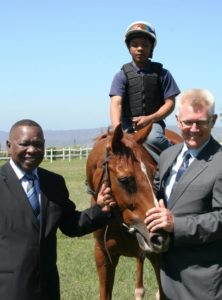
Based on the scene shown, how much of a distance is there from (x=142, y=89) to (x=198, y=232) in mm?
2916

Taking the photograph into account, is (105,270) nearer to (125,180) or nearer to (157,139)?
(157,139)

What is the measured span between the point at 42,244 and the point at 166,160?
108 cm

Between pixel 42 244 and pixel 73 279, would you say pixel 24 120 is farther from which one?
pixel 73 279

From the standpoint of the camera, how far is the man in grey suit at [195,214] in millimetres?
3223

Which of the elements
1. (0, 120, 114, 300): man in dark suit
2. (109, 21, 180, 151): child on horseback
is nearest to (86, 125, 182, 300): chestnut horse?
(0, 120, 114, 300): man in dark suit

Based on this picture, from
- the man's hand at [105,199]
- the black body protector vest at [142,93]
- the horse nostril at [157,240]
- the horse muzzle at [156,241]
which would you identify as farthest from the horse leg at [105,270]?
the horse nostril at [157,240]

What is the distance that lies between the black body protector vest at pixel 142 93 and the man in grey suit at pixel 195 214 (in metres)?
2.42

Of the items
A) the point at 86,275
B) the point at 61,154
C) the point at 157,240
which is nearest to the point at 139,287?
the point at 86,275

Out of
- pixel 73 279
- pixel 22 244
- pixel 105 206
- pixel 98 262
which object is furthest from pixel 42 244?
pixel 73 279

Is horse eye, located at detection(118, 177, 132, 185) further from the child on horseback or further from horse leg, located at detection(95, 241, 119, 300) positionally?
horse leg, located at detection(95, 241, 119, 300)

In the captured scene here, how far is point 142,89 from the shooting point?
19.2 ft

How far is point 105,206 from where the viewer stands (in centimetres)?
416

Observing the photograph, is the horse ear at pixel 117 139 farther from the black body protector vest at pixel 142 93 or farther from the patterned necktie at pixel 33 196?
the black body protector vest at pixel 142 93

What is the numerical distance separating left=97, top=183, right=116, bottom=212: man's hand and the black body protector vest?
192 centimetres
